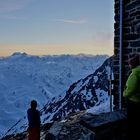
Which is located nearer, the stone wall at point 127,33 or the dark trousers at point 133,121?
the dark trousers at point 133,121

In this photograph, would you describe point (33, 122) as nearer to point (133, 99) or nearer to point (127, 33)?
point (127, 33)

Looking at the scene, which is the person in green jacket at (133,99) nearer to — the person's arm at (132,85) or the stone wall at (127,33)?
the person's arm at (132,85)

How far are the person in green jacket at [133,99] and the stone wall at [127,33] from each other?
186 cm

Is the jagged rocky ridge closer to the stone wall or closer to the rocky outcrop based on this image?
the stone wall

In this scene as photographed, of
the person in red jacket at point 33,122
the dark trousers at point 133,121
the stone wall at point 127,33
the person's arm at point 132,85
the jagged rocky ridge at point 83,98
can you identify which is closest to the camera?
the person's arm at point 132,85

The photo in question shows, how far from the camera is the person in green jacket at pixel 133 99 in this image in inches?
327

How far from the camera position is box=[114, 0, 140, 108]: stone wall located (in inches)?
405

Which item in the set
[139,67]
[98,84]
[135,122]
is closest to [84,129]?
[135,122]

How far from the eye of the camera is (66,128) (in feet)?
32.6

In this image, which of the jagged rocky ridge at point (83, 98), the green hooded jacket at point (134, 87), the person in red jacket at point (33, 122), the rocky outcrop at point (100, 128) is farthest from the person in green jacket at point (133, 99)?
the jagged rocky ridge at point (83, 98)

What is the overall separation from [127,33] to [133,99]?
279 centimetres

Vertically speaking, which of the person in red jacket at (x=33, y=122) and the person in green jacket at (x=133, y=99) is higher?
the person in green jacket at (x=133, y=99)

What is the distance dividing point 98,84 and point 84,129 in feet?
476

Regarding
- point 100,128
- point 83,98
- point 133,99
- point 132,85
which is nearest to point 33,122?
point 100,128
